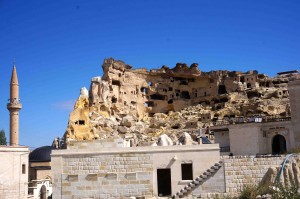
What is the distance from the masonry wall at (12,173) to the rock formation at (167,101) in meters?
11.1

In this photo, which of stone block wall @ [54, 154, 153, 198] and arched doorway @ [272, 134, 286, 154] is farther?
arched doorway @ [272, 134, 286, 154]

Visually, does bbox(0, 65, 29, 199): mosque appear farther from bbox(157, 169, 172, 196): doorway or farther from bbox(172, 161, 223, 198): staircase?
bbox(172, 161, 223, 198): staircase

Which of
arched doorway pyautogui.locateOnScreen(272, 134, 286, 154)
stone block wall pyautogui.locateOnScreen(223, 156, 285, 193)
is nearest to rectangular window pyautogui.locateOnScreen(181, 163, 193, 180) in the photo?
stone block wall pyautogui.locateOnScreen(223, 156, 285, 193)

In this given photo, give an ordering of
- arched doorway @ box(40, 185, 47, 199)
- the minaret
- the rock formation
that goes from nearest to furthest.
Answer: the minaret < arched doorway @ box(40, 185, 47, 199) < the rock formation

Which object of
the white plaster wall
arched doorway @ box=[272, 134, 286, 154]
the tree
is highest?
the tree

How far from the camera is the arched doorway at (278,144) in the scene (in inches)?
1031

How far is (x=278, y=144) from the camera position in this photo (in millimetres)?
26469

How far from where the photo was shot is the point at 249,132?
25.5 m

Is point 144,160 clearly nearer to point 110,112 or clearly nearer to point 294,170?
point 294,170

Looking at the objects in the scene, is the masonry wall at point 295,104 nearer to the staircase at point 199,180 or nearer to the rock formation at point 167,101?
the staircase at point 199,180

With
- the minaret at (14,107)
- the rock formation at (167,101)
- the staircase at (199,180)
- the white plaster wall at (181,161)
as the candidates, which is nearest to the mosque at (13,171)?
the minaret at (14,107)

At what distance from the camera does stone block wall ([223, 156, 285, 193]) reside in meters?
16.2

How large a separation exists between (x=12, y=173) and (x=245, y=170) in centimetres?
1712

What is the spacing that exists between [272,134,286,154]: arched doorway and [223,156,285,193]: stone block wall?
34.6 feet
